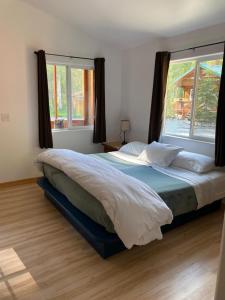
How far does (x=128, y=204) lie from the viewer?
198 centimetres

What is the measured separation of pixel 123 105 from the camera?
485 centimetres

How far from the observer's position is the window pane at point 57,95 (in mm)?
4133

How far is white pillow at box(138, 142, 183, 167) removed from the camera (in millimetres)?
3309

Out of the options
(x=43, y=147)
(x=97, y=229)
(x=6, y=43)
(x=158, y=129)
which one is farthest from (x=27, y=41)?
(x=97, y=229)

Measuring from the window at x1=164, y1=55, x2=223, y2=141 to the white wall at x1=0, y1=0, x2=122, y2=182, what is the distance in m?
1.64

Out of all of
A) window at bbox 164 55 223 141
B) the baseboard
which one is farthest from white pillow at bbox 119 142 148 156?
the baseboard

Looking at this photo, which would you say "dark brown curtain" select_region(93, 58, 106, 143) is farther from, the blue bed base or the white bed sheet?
the blue bed base

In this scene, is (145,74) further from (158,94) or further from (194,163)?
(194,163)

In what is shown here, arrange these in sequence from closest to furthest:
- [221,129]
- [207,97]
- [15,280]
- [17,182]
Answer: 1. [15,280]
2. [221,129]
3. [207,97]
4. [17,182]

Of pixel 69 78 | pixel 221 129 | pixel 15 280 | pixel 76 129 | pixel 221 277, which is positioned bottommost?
pixel 15 280

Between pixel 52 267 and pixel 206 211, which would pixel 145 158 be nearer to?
pixel 206 211

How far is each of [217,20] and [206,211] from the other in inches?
97.0

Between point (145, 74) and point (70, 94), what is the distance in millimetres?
1423

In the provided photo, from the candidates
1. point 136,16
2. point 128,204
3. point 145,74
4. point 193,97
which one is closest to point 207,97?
point 193,97
